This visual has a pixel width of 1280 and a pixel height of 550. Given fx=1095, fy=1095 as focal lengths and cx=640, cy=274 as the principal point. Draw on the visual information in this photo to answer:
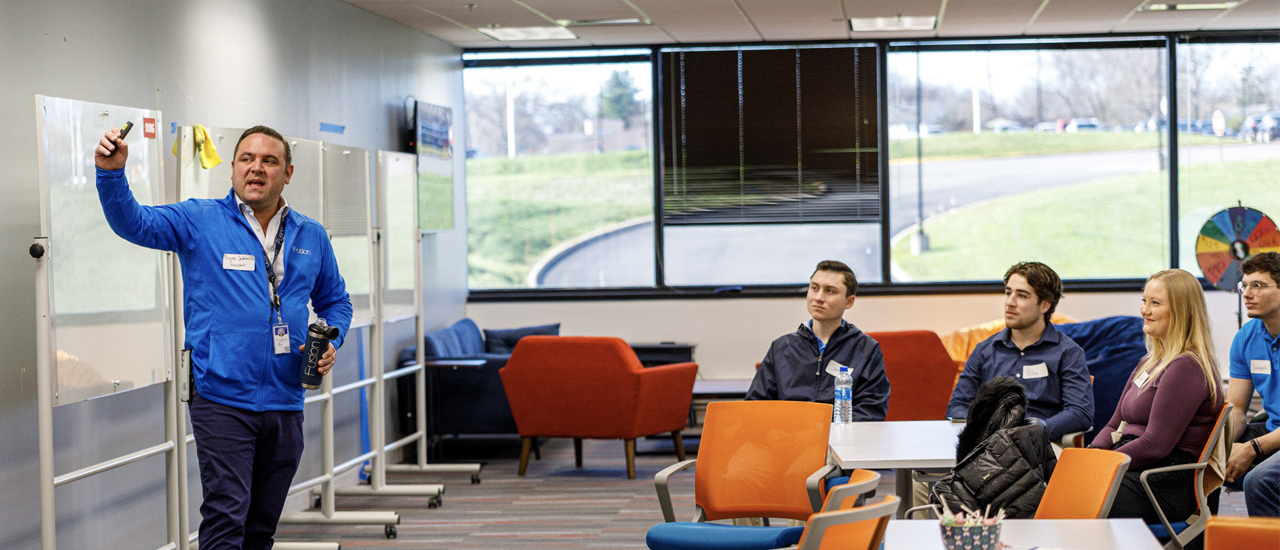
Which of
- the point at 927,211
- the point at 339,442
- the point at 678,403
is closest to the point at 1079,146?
the point at 927,211

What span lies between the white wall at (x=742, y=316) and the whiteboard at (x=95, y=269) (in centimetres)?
473

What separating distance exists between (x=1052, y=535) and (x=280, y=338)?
2220 mm

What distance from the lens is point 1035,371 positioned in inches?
168

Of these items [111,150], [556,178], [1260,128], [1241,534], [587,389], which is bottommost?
[587,389]

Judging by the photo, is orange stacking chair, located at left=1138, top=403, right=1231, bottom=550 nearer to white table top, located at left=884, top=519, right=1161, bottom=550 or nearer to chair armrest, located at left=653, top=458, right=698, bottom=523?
white table top, located at left=884, top=519, right=1161, bottom=550

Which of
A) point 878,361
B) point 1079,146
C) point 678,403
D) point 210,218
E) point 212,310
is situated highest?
point 1079,146

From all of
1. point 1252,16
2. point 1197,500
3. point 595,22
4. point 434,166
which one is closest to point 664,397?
point 434,166

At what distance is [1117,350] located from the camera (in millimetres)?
6312

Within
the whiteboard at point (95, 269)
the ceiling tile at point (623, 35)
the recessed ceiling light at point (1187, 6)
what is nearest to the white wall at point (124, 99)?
the whiteboard at point (95, 269)

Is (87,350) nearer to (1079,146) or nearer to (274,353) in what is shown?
(274,353)

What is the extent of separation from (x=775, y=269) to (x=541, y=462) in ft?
8.62

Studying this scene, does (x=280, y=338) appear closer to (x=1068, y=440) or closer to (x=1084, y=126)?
(x=1068, y=440)

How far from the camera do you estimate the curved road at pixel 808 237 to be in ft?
28.4

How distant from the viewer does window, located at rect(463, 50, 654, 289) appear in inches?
350
